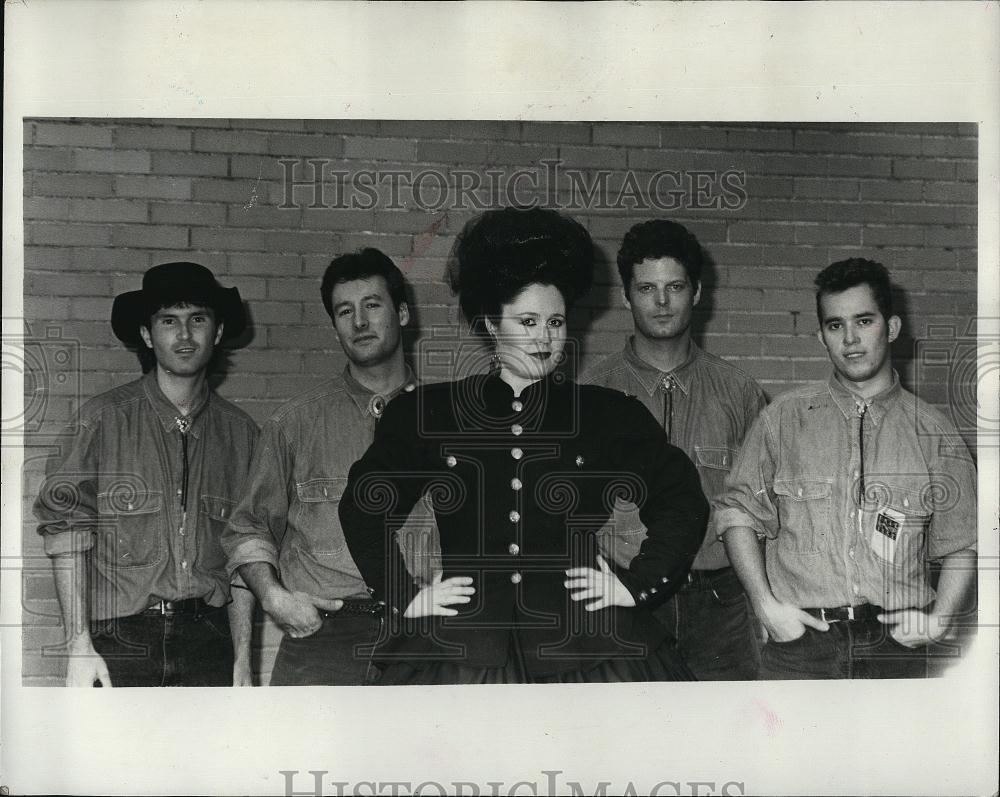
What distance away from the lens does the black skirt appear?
3.57m

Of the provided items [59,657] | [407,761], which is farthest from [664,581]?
[59,657]

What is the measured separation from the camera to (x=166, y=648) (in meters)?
3.55

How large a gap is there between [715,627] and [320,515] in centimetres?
133

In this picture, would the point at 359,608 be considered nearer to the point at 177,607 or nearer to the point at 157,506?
the point at 177,607

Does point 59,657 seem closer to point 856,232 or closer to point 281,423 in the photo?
point 281,423

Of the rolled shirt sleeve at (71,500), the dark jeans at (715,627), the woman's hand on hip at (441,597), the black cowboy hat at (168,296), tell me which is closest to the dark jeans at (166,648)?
the rolled shirt sleeve at (71,500)

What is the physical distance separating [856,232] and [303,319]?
6.13ft

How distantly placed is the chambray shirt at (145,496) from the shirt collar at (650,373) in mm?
1251

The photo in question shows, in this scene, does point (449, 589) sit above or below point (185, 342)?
below

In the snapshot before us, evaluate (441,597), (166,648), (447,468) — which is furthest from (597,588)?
(166,648)

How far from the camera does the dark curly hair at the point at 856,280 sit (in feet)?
12.1

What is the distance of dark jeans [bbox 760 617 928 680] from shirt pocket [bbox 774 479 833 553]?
285 millimetres

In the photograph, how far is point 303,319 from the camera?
3.61m

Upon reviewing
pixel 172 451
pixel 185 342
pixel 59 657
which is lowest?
pixel 59 657
